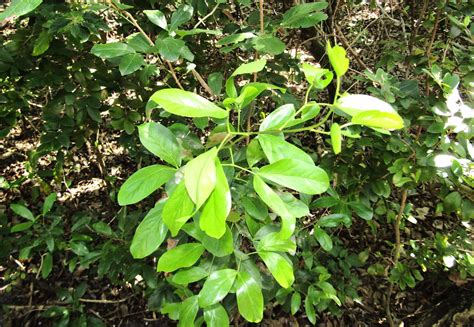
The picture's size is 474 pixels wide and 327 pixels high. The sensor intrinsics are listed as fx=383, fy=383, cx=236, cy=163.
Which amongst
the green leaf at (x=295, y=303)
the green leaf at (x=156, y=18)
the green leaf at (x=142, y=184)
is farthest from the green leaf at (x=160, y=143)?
the green leaf at (x=295, y=303)

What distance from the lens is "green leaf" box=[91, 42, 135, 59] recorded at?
104 cm

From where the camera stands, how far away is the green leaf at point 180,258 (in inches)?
34.8

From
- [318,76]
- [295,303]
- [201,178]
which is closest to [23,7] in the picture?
[201,178]

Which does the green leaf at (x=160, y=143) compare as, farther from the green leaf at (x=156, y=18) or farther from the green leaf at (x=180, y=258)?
the green leaf at (x=156, y=18)

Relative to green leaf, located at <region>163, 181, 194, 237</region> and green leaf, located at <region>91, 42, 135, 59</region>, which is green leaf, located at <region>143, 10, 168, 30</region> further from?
green leaf, located at <region>163, 181, 194, 237</region>

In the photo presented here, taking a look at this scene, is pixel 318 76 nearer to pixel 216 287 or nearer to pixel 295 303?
pixel 216 287

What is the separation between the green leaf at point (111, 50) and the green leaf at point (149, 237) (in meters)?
0.50

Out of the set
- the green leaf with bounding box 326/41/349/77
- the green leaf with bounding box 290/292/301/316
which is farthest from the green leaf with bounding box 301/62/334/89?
the green leaf with bounding box 290/292/301/316

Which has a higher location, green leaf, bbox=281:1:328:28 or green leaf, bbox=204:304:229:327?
green leaf, bbox=281:1:328:28

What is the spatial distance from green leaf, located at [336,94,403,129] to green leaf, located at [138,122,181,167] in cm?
36

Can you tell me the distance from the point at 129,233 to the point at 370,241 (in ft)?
4.98

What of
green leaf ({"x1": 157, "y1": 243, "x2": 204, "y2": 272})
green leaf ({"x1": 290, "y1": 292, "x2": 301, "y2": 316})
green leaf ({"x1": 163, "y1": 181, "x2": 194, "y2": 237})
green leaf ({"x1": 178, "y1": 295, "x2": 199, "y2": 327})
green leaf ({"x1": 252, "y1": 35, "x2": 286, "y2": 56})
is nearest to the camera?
green leaf ({"x1": 163, "y1": 181, "x2": 194, "y2": 237})

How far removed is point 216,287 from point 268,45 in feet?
2.28

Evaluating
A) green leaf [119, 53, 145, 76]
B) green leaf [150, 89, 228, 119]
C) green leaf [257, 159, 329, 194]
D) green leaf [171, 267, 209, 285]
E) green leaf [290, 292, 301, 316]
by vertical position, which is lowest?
green leaf [290, 292, 301, 316]
